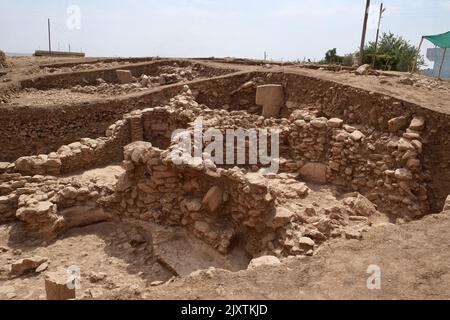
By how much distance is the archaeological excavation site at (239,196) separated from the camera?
3.12 meters

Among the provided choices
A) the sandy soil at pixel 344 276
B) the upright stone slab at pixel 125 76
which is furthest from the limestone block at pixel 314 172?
the upright stone slab at pixel 125 76

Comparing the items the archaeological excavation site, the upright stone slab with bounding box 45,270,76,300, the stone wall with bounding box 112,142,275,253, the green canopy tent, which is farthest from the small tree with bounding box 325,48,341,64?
the upright stone slab with bounding box 45,270,76,300

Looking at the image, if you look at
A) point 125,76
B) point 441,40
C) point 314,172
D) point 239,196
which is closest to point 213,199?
point 239,196

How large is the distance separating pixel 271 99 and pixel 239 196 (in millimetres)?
4443

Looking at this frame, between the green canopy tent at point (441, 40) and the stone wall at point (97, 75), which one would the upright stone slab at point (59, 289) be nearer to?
the stone wall at point (97, 75)

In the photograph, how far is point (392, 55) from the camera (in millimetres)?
19391

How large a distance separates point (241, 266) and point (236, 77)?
6.48 meters

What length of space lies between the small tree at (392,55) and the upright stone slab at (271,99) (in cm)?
1082

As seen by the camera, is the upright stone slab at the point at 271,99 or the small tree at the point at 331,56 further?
the small tree at the point at 331,56

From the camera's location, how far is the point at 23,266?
4.98 metres

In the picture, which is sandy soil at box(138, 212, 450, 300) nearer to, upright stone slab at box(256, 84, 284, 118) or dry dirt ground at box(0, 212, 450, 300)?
dry dirt ground at box(0, 212, 450, 300)

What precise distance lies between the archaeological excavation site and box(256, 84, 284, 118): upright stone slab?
1.5 inches

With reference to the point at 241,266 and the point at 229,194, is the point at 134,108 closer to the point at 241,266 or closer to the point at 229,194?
the point at 229,194

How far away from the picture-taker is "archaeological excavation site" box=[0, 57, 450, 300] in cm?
312
